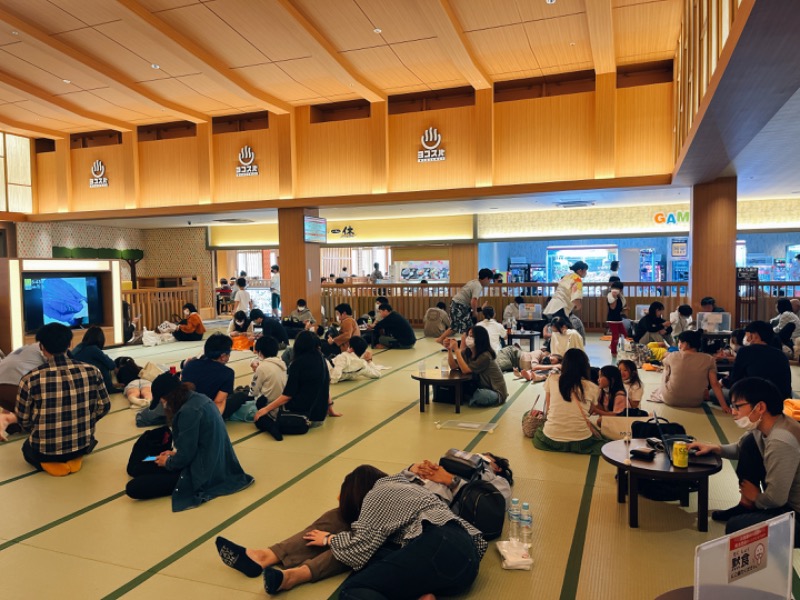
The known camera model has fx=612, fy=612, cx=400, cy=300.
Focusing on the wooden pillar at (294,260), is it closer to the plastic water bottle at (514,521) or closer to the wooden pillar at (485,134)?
the wooden pillar at (485,134)

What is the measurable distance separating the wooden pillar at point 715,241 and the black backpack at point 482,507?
9.92 metres

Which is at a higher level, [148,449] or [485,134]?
[485,134]

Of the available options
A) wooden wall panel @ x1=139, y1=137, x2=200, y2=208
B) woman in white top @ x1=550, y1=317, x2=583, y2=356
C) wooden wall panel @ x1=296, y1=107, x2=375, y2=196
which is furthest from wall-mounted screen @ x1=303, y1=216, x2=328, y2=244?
woman in white top @ x1=550, y1=317, x2=583, y2=356

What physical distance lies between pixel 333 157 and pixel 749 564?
14396 mm

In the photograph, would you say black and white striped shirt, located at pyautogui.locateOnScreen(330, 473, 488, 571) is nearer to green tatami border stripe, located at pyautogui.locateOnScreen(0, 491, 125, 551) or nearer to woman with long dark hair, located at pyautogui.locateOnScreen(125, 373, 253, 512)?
woman with long dark hair, located at pyautogui.locateOnScreen(125, 373, 253, 512)

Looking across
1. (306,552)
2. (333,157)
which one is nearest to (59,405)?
(306,552)

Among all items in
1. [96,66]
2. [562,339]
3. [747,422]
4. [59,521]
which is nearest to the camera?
[747,422]

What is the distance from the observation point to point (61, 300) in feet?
41.2

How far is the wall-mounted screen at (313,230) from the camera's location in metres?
15.3

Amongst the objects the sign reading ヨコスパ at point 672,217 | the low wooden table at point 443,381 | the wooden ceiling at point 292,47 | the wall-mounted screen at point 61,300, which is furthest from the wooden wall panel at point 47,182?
the sign reading ヨコスパ at point 672,217

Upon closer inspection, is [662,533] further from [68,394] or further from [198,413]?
[68,394]

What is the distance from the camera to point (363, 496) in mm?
3566

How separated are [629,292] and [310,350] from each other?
11069 millimetres

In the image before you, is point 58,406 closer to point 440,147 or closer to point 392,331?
point 392,331
